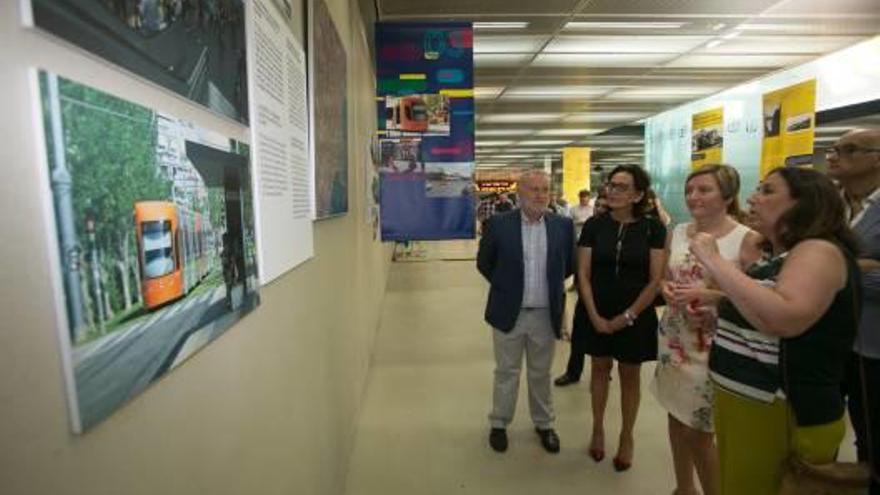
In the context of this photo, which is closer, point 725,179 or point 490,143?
point 725,179

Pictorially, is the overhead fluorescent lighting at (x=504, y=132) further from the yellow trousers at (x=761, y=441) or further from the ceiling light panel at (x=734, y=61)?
the yellow trousers at (x=761, y=441)

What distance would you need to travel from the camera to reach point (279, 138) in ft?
3.94

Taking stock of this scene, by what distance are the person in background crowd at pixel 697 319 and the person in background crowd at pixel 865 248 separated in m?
0.40

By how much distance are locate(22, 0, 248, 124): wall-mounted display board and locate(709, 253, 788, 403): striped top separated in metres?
1.52

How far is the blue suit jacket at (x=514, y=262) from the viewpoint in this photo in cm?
270

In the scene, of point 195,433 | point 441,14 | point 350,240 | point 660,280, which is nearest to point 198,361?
point 195,433

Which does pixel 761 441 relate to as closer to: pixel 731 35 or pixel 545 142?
pixel 731 35

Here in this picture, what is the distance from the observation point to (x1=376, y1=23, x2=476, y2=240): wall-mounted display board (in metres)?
3.64

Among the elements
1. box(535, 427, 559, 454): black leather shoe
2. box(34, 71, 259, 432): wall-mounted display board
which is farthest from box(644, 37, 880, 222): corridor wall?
box(34, 71, 259, 432): wall-mounted display board

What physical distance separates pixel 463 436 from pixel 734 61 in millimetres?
5271

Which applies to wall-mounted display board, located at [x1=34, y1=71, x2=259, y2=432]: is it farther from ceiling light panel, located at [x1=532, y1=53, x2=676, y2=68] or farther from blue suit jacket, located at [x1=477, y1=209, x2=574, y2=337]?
ceiling light panel, located at [x1=532, y1=53, x2=676, y2=68]

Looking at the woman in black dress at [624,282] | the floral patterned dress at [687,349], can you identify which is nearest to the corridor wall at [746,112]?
the woman in black dress at [624,282]

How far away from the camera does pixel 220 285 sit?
0.82 m

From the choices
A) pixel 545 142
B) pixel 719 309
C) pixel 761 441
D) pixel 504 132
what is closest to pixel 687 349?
pixel 719 309
